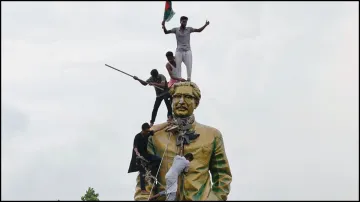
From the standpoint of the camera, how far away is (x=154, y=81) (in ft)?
63.0

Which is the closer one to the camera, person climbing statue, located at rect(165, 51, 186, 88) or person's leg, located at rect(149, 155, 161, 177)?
person's leg, located at rect(149, 155, 161, 177)

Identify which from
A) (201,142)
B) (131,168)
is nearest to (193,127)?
(201,142)

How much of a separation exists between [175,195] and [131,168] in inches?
45.0

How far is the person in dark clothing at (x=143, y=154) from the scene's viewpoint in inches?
690

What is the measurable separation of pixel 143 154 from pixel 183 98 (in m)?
1.59

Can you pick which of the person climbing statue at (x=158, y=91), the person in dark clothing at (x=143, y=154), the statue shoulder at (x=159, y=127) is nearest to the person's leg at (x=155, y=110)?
the person climbing statue at (x=158, y=91)

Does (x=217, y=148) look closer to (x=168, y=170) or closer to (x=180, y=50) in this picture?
(x=168, y=170)

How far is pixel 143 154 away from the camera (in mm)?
17609

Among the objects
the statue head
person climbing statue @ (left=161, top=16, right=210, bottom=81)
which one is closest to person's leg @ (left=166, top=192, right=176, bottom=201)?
the statue head

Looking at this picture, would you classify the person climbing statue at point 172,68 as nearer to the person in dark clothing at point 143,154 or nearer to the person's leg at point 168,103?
the person's leg at point 168,103

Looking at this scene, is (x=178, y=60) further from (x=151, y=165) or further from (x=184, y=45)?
(x=151, y=165)

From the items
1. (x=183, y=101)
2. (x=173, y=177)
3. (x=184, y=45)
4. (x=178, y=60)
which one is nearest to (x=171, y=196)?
(x=173, y=177)

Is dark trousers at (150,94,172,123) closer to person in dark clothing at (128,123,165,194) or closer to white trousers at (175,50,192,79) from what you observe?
white trousers at (175,50,192,79)

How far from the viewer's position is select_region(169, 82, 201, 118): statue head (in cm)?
1831
